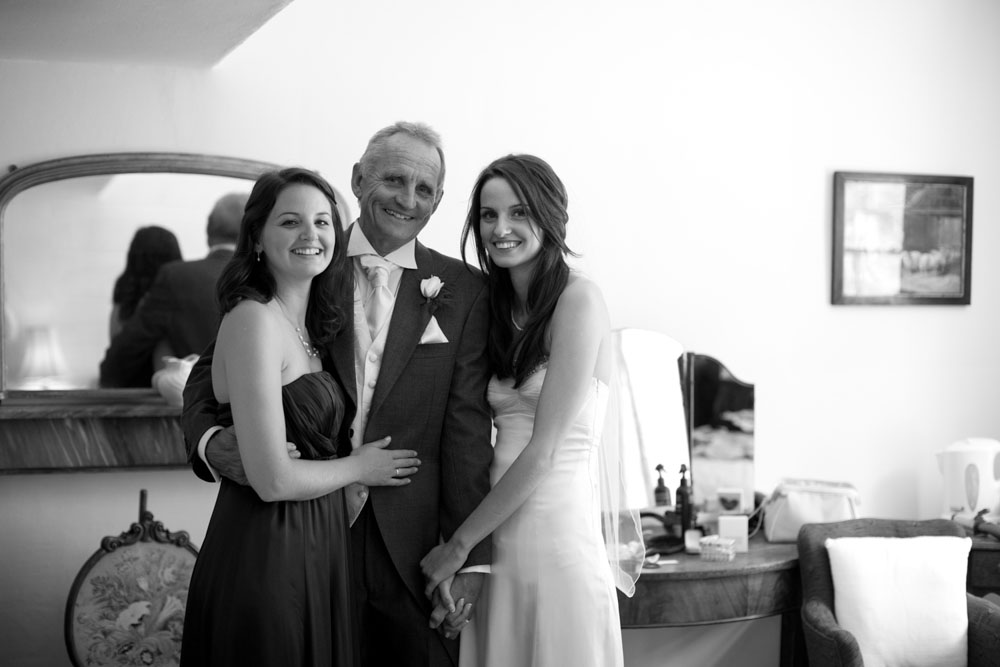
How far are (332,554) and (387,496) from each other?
21 centimetres

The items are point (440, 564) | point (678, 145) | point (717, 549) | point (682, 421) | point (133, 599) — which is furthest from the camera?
point (678, 145)

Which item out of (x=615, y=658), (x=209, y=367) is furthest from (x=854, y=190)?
(x=209, y=367)

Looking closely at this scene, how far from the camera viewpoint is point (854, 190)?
13.8 ft

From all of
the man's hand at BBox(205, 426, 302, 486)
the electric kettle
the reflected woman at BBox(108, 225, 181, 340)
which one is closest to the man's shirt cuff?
the man's hand at BBox(205, 426, 302, 486)

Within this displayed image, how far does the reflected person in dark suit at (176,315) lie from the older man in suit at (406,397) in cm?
108

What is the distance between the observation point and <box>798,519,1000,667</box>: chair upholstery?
10.5ft

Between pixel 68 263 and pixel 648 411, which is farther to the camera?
pixel 648 411

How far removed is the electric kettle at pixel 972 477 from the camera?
3.94 m

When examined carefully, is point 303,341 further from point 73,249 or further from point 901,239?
point 901,239

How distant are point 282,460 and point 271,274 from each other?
0.44 m

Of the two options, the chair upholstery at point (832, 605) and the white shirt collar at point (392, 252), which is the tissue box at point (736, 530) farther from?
the white shirt collar at point (392, 252)

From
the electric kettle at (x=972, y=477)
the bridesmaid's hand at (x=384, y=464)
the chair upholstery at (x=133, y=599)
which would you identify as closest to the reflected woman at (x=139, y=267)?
the chair upholstery at (x=133, y=599)

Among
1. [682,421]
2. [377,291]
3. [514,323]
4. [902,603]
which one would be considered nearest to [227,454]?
[377,291]

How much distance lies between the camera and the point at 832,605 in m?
3.43
